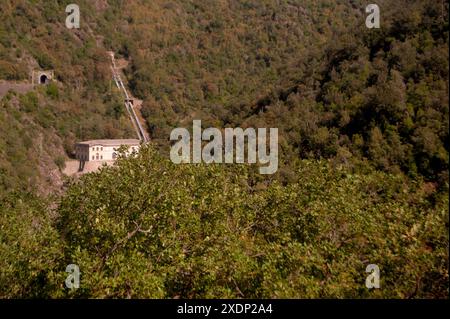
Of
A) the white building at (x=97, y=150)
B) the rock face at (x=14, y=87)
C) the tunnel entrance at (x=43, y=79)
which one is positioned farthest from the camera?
the tunnel entrance at (x=43, y=79)

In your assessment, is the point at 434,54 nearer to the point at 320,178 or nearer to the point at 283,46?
the point at 320,178

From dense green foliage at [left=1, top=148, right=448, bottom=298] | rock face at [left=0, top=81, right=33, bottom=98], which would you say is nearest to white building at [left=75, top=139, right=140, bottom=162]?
rock face at [left=0, top=81, right=33, bottom=98]

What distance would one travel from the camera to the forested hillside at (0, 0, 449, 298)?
10750 mm

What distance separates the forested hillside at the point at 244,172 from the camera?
10.8m

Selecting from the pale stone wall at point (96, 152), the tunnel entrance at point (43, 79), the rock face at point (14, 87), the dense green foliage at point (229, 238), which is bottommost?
the dense green foliage at point (229, 238)

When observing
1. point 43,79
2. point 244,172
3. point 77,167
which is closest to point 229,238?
point 244,172

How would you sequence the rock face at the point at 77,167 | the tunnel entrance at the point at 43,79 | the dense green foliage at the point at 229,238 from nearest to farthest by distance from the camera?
the dense green foliage at the point at 229,238
the rock face at the point at 77,167
the tunnel entrance at the point at 43,79

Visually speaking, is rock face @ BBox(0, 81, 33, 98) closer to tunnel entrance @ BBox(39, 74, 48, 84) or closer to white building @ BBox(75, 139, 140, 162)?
tunnel entrance @ BBox(39, 74, 48, 84)

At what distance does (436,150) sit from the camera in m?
24.3

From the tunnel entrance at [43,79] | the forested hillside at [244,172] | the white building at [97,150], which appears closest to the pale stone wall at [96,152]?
the white building at [97,150]

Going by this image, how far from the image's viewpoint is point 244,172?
15523mm

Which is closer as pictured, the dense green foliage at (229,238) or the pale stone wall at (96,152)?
the dense green foliage at (229,238)

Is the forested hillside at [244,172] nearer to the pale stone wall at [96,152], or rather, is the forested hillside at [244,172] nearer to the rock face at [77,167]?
the rock face at [77,167]

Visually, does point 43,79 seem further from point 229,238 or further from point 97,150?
point 229,238
